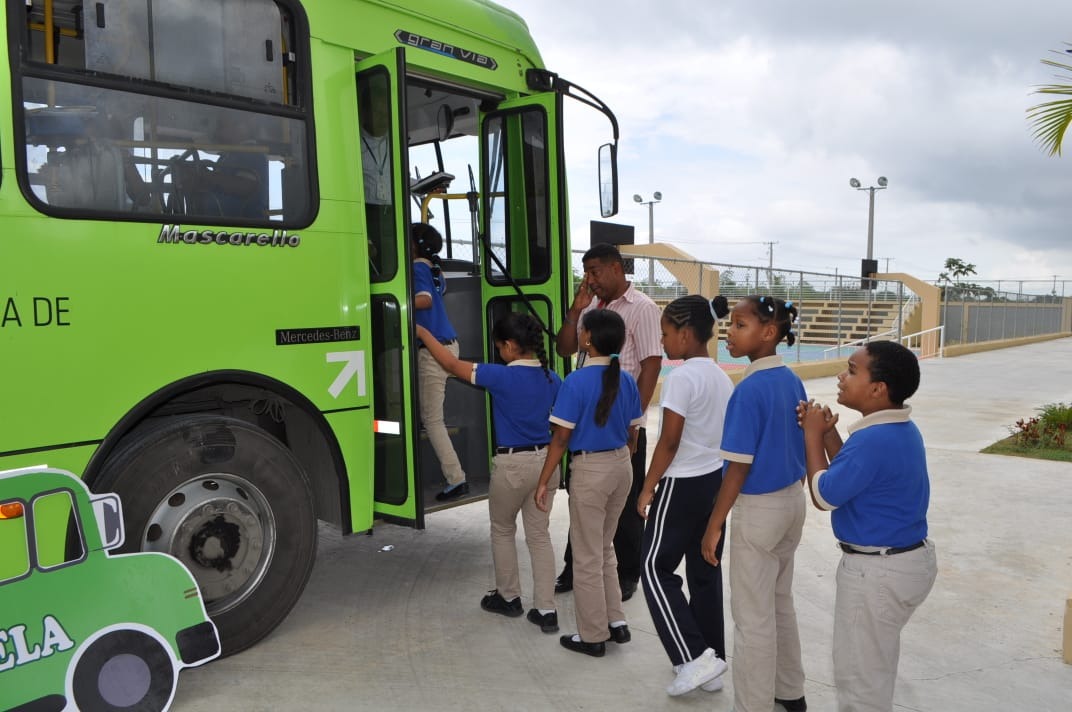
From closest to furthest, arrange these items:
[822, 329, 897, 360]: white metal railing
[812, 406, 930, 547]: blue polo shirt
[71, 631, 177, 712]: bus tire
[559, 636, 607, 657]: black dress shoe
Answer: [812, 406, 930, 547]: blue polo shirt → [71, 631, 177, 712]: bus tire → [559, 636, 607, 657]: black dress shoe → [822, 329, 897, 360]: white metal railing

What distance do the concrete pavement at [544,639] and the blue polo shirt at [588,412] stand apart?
1016 millimetres

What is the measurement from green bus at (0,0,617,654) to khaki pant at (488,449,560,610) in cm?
41

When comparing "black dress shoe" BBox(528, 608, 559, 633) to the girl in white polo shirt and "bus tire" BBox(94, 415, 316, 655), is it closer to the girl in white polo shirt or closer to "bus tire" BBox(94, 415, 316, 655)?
the girl in white polo shirt

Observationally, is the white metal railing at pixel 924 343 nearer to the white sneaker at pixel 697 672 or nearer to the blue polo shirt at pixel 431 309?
the blue polo shirt at pixel 431 309

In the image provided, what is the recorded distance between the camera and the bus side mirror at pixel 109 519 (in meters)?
3.17

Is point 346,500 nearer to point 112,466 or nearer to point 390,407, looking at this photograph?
point 390,407

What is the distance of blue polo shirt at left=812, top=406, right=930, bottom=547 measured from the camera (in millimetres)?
2674

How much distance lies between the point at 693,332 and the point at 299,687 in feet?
7.19

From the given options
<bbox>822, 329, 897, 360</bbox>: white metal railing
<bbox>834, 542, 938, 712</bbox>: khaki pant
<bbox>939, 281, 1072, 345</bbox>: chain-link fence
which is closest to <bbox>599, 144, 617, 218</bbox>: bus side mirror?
<bbox>834, 542, 938, 712</bbox>: khaki pant

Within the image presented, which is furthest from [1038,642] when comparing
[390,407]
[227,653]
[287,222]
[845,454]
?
[287,222]

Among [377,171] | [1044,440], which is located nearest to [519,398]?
[377,171]

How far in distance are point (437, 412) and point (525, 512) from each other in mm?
1181

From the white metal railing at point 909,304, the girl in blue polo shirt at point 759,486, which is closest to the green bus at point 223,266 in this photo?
the girl in blue polo shirt at point 759,486

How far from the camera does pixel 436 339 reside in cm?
490
